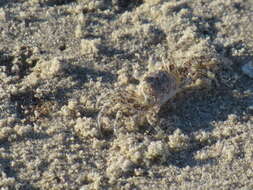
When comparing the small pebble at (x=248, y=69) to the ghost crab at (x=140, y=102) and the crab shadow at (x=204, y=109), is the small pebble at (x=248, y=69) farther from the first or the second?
the ghost crab at (x=140, y=102)

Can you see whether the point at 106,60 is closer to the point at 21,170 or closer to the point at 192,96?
the point at 192,96

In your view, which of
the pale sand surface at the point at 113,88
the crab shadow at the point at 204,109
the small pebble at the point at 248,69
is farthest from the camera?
the small pebble at the point at 248,69

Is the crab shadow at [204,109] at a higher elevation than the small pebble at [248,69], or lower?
lower

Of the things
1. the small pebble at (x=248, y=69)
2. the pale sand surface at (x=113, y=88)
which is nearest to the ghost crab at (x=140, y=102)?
the pale sand surface at (x=113, y=88)

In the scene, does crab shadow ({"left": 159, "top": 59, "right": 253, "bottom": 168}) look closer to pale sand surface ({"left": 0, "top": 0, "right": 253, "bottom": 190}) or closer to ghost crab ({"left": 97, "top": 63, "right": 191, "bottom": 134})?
pale sand surface ({"left": 0, "top": 0, "right": 253, "bottom": 190})

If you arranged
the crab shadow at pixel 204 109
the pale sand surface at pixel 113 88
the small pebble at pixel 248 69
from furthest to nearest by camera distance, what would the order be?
1. the small pebble at pixel 248 69
2. the crab shadow at pixel 204 109
3. the pale sand surface at pixel 113 88

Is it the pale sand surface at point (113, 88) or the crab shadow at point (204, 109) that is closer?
the pale sand surface at point (113, 88)

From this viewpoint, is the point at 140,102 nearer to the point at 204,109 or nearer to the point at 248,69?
the point at 204,109
